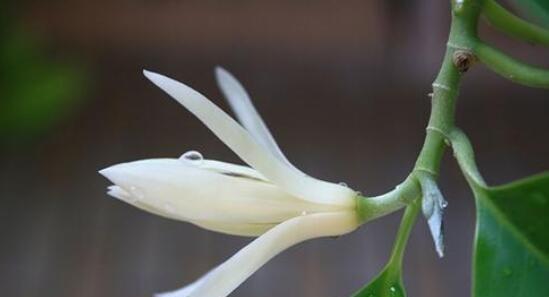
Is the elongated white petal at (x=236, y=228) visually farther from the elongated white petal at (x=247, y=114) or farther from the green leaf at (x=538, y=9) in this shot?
the green leaf at (x=538, y=9)

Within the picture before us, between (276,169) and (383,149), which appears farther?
(383,149)

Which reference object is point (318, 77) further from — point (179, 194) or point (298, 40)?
point (179, 194)

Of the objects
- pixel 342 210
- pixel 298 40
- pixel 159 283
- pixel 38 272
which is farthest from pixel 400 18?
pixel 342 210

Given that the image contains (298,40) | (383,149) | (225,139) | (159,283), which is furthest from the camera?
(298,40)

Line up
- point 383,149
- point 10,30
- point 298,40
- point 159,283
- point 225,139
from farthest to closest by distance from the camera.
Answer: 1. point 298,40
2. point 383,149
3. point 159,283
4. point 10,30
5. point 225,139

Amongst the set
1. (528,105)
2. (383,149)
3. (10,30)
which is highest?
(10,30)

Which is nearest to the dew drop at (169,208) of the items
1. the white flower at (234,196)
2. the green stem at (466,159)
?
the white flower at (234,196)

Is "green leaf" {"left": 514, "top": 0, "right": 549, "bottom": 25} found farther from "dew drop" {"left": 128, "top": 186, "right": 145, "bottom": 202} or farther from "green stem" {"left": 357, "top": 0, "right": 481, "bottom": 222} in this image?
"dew drop" {"left": 128, "top": 186, "right": 145, "bottom": 202}
